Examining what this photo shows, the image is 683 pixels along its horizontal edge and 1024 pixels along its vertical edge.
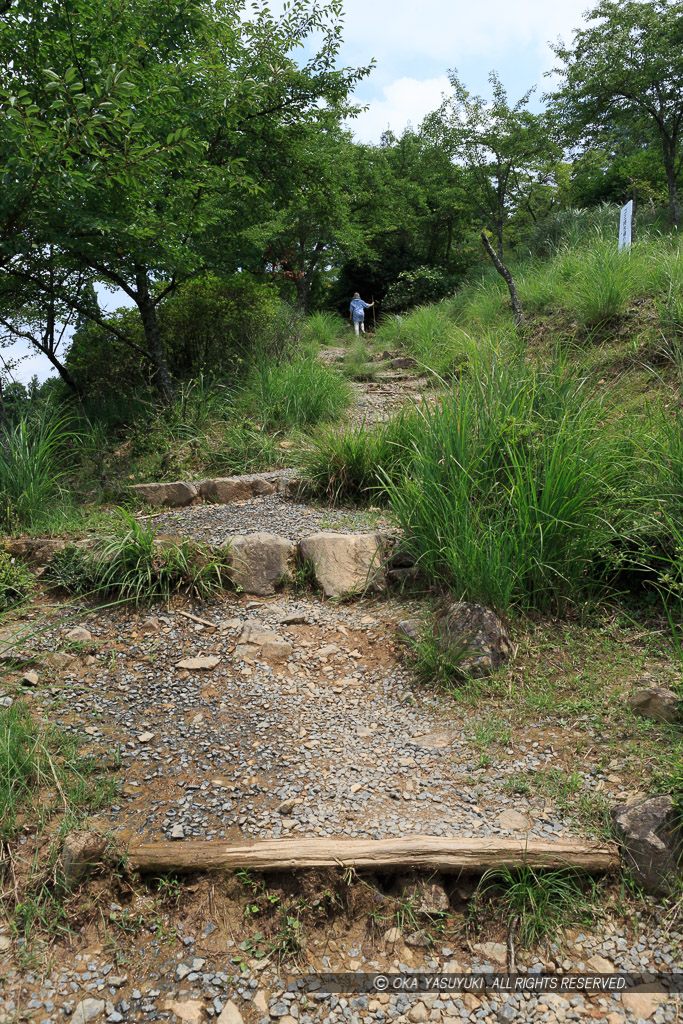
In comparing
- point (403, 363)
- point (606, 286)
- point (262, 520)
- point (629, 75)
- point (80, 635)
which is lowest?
point (80, 635)

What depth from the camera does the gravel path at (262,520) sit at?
4.50 meters

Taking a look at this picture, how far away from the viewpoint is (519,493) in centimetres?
339

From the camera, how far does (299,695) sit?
10.6ft

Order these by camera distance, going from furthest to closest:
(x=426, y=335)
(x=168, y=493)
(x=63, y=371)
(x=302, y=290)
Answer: (x=302, y=290) < (x=426, y=335) < (x=63, y=371) < (x=168, y=493)

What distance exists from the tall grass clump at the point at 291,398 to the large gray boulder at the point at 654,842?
16.3 ft

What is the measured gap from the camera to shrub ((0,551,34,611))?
382cm

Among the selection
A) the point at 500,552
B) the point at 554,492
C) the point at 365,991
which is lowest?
the point at 365,991

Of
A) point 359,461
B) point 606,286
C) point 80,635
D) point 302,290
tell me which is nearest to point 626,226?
point 606,286

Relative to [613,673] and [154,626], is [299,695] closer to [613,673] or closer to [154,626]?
[154,626]

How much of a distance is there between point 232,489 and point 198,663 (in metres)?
2.26

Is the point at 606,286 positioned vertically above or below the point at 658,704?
above

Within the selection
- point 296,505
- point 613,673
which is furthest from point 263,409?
point 613,673

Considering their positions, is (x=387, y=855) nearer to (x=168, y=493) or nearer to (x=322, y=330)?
(x=168, y=493)

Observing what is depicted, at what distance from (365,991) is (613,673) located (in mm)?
1699
